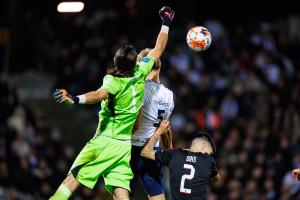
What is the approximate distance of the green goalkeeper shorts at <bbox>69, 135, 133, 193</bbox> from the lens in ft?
35.5

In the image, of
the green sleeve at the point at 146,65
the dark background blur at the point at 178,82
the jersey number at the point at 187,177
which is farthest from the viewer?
the dark background blur at the point at 178,82

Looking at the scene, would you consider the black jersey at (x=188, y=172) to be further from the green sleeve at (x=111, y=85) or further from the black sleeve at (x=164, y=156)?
the green sleeve at (x=111, y=85)

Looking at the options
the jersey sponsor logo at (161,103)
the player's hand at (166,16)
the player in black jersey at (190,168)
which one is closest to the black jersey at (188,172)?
the player in black jersey at (190,168)

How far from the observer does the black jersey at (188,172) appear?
10.7 metres

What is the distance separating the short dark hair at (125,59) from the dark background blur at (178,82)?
24.5ft

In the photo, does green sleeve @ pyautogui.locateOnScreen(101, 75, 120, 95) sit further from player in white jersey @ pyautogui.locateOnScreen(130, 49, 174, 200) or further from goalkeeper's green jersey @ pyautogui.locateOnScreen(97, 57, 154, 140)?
player in white jersey @ pyautogui.locateOnScreen(130, 49, 174, 200)

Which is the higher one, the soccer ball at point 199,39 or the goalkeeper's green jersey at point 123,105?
the soccer ball at point 199,39

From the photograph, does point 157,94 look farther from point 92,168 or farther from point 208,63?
point 208,63

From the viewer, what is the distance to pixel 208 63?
75.0ft

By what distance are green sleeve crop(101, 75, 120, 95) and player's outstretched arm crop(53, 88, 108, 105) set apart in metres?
0.10

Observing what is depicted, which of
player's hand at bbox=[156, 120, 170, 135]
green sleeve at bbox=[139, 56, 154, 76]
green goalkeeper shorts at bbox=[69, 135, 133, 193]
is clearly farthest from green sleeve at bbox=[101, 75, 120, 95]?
player's hand at bbox=[156, 120, 170, 135]

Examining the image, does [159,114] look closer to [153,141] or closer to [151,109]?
[151,109]

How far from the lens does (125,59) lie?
34.8ft

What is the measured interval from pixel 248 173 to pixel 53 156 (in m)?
4.19
